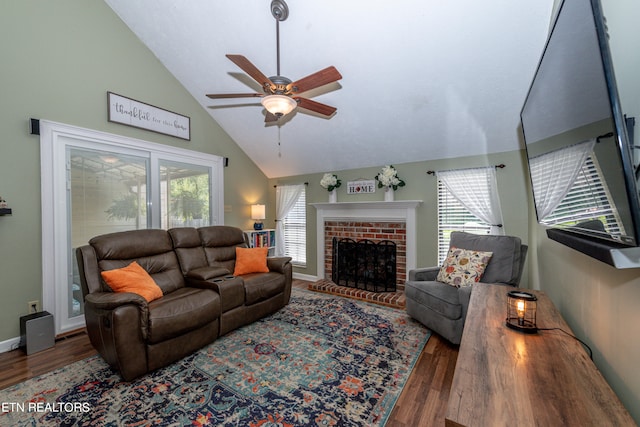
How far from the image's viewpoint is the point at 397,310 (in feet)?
11.4

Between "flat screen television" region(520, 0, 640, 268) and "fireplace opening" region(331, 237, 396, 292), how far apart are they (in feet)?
9.19

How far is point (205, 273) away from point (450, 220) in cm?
327

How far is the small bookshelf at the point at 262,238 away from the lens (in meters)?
4.71

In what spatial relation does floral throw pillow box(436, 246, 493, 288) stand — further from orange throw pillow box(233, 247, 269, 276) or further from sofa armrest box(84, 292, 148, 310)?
sofa armrest box(84, 292, 148, 310)

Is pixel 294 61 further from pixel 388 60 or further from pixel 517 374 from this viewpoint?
pixel 517 374

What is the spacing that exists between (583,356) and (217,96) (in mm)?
2826

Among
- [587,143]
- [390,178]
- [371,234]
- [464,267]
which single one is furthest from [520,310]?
[371,234]

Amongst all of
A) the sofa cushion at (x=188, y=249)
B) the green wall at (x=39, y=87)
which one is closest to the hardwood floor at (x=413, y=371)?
the green wall at (x=39, y=87)

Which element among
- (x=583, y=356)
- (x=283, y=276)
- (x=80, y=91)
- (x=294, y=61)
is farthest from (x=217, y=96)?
(x=583, y=356)

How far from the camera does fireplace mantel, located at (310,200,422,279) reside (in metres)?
3.94

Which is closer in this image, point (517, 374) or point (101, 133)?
point (517, 374)

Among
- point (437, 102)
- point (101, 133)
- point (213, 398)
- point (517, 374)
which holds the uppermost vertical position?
point (437, 102)

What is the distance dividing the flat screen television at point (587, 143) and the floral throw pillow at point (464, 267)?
1.40 metres

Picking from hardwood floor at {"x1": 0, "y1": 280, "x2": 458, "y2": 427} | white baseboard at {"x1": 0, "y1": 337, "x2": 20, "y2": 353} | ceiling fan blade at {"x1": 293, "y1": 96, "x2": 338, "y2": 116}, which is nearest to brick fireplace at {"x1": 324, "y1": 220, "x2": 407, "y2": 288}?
hardwood floor at {"x1": 0, "y1": 280, "x2": 458, "y2": 427}
